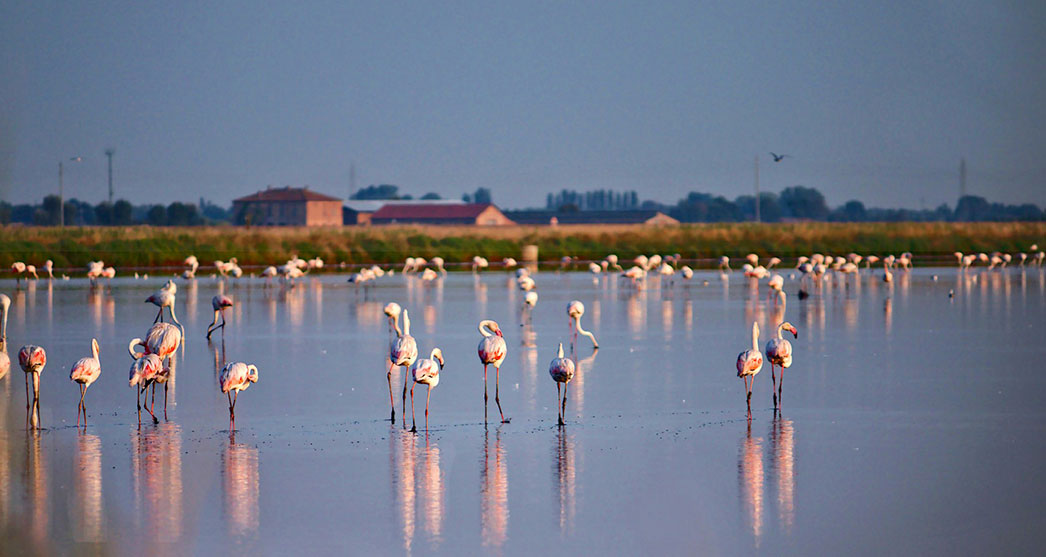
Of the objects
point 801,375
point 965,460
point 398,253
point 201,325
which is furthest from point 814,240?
point 965,460


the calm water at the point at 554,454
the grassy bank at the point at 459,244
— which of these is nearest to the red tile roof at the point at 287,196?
the grassy bank at the point at 459,244

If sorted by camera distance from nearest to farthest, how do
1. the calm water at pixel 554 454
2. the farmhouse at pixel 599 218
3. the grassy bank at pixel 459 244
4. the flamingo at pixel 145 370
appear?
the calm water at pixel 554 454 → the flamingo at pixel 145 370 → the grassy bank at pixel 459 244 → the farmhouse at pixel 599 218

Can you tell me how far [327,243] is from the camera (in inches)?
2154

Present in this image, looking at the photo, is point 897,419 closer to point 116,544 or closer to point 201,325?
point 116,544

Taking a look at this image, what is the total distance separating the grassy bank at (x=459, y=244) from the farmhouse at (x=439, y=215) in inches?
1924

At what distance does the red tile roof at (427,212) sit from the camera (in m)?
117

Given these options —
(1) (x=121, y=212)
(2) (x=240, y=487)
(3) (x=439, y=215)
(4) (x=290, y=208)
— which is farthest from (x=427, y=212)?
(2) (x=240, y=487)

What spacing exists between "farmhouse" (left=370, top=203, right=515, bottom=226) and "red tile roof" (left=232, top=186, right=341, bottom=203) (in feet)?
24.5

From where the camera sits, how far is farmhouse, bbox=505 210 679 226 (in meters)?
115

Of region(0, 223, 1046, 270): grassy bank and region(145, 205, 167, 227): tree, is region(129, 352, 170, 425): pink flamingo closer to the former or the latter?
region(0, 223, 1046, 270): grassy bank

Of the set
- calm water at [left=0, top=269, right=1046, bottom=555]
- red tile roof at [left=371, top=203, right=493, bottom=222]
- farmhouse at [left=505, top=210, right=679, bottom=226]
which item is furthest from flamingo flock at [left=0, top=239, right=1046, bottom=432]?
red tile roof at [left=371, top=203, right=493, bottom=222]

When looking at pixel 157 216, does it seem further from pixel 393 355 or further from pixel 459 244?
pixel 393 355

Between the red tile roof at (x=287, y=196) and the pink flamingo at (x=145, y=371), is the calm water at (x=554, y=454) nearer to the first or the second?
the pink flamingo at (x=145, y=371)

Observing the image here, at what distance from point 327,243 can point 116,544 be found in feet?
155
